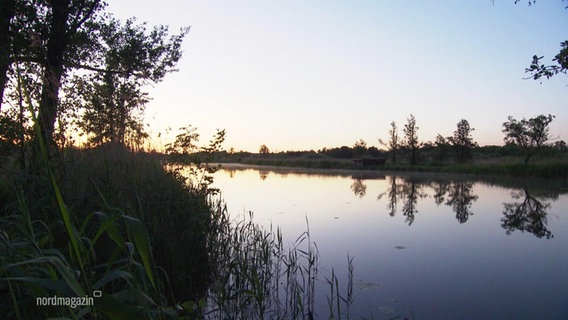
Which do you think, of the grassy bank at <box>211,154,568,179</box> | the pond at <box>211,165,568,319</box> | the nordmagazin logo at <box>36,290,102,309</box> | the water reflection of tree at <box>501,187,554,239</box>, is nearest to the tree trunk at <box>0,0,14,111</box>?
the nordmagazin logo at <box>36,290,102,309</box>

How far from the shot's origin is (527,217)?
966cm

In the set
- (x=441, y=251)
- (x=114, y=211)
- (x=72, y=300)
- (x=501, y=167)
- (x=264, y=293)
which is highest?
(x=114, y=211)

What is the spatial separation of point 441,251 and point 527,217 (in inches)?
200

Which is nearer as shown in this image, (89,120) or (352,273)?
(89,120)

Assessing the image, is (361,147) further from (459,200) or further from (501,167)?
(459,200)

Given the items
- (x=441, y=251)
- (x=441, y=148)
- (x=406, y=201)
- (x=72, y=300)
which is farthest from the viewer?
(x=441, y=148)

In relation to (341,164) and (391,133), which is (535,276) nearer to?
(391,133)

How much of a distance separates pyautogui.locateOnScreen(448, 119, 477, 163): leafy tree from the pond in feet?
59.8

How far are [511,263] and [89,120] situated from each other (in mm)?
6491

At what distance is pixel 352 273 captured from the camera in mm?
4887

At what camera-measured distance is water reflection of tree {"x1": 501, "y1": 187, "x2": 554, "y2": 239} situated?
26.8 ft

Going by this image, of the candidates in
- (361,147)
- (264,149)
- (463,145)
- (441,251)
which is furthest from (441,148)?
(264,149)

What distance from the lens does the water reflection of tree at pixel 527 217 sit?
8.16 m

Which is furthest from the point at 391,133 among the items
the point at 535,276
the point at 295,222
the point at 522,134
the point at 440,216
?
the point at 535,276
